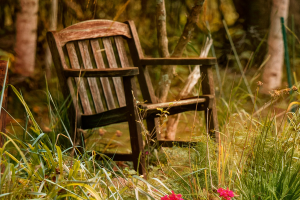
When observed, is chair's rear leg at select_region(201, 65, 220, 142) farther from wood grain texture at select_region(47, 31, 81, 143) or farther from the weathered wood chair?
wood grain texture at select_region(47, 31, 81, 143)

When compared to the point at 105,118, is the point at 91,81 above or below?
above

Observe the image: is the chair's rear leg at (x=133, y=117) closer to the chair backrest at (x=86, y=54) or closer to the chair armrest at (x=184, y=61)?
the chair backrest at (x=86, y=54)

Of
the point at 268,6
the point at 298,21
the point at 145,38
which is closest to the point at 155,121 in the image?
the point at 145,38

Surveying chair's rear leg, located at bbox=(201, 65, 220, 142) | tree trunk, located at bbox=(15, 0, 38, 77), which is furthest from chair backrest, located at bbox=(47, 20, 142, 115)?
→ tree trunk, located at bbox=(15, 0, 38, 77)

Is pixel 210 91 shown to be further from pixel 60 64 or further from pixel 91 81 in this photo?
pixel 60 64

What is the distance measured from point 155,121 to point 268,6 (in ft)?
11.4

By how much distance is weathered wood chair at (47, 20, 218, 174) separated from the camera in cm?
206

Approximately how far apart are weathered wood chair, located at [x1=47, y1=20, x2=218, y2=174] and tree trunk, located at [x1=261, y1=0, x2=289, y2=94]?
6.85 feet

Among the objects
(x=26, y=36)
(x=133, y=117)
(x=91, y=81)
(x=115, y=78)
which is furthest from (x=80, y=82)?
(x=26, y=36)

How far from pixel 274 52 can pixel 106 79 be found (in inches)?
100

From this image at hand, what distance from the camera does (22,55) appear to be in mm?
3992

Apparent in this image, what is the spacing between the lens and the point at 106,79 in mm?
2582

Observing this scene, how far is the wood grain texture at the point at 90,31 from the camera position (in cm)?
230

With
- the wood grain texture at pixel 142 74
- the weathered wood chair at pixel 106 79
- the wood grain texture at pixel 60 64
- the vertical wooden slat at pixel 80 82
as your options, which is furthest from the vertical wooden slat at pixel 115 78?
the wood grain texture at pixel 60 64
